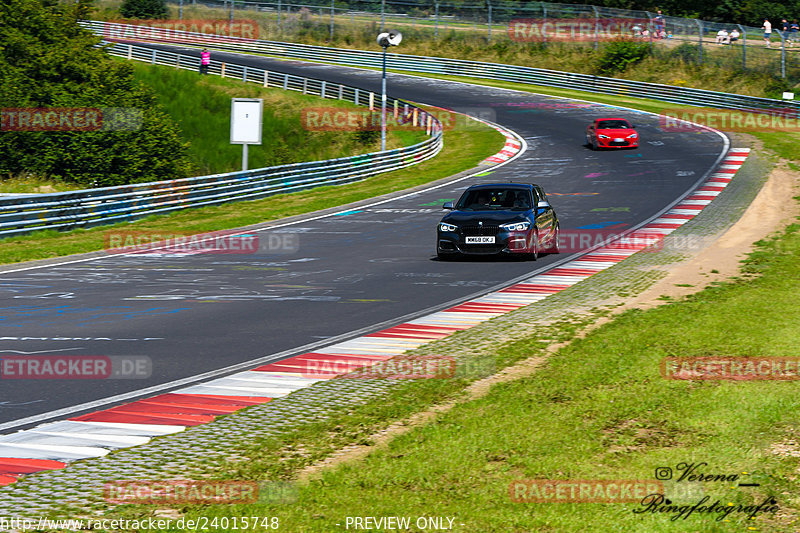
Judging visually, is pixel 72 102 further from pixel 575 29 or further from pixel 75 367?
pixel 75 367

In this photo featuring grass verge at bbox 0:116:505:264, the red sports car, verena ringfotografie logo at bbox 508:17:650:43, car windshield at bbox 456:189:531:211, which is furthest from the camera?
verena ringfotografie logo at bbox 508:17:650:43

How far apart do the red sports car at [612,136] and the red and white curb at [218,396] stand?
26823 millimetres

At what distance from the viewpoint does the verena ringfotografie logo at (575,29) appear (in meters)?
62.9

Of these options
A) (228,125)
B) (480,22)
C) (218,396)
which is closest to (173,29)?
(480,22)

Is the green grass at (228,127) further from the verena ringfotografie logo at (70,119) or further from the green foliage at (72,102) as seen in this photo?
the verena ringfotografie logo at (70,119)

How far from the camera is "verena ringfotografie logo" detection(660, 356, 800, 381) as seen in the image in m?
8.72

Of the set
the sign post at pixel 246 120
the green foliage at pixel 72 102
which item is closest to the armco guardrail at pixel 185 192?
the sign post at pixel 246 120

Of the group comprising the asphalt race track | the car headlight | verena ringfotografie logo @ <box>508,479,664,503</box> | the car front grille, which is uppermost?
verena ringfotografie logo @ <box>508,479,664,503</box>

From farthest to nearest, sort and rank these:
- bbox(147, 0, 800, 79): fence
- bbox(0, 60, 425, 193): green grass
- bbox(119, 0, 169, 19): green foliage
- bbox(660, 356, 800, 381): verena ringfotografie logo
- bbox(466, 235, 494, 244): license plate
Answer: bbox(119, 0, 169, 19): green foliage, bbox(147, 0, 800, 79): fence, bbox(0, 60, 425, 193): green grass, bbox(466, 235, 494, 244): license plate, bbox(660, 356, 800, 381): verena ringfotografie logo

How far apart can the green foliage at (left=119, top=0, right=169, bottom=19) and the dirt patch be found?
2517 inches

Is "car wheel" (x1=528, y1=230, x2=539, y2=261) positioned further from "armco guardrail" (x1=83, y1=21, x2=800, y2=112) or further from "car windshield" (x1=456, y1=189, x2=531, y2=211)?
"armco guardrail" (x1=83, y1=21, x2=800, y2=112)

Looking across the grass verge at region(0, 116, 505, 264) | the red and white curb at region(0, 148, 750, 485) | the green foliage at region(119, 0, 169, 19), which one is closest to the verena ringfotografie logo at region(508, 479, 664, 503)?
the red and white curb at region(0, 148, 750, 485)

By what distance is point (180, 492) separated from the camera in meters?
5.75

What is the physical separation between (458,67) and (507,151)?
28.0m
